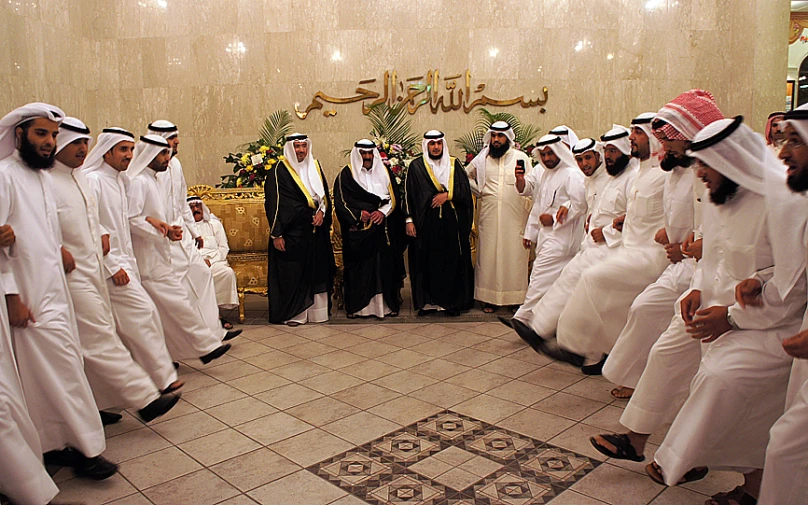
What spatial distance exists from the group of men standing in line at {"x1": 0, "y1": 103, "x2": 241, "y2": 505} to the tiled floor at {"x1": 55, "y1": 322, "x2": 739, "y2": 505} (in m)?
Result: 0.26

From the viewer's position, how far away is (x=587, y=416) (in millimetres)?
4301

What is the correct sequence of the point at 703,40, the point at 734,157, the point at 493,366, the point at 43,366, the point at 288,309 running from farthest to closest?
the point at 703,40 < the point at 288,309 < the point at 493,366 < the point at 43,366 < the point at 734,157

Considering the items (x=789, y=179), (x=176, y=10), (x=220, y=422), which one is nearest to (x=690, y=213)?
(x=789, y=179)

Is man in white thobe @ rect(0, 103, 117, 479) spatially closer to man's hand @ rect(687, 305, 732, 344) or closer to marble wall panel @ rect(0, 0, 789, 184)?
man's hand @ rect(687, 305, 732, 344)

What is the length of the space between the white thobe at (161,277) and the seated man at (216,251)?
1407 millimetres

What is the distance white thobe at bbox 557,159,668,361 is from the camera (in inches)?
175

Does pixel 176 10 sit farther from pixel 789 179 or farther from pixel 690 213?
pixel 789 179

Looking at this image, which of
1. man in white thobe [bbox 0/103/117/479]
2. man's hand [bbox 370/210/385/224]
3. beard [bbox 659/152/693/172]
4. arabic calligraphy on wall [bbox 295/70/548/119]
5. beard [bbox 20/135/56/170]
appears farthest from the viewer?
arabic calligraphy on wall [bbox 295/70/548/119]

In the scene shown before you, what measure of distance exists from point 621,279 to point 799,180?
2.01m

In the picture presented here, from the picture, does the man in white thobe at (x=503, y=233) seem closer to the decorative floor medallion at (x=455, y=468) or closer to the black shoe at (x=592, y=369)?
the black shoe at (x=592, y=369)

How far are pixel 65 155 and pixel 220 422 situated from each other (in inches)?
72.6

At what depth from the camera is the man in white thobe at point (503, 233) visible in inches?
288

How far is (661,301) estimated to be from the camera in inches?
153

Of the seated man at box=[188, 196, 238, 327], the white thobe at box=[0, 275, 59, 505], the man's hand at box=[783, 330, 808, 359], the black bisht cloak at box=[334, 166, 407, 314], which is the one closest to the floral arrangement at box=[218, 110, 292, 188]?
the seated man at box=[188, 196, 238, 327]
